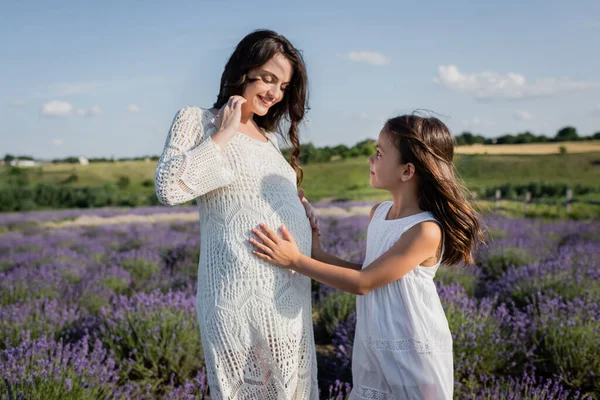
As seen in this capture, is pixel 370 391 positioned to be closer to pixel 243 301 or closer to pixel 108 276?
pixel 243 301

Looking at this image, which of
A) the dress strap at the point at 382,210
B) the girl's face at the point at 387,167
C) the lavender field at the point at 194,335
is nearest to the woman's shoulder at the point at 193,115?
the girl's face at the point at 387,167

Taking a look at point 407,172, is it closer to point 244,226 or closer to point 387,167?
point 387,167

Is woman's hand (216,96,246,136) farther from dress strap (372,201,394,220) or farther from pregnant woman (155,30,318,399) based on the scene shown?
dress strap (372,201,394,220)

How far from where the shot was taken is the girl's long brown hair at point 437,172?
68.7 inches

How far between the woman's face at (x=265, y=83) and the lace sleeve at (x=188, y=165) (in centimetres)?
22

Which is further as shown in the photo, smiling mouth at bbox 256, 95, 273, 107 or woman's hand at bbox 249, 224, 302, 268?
smiling mouth at bbox 256, 95, 273, 107

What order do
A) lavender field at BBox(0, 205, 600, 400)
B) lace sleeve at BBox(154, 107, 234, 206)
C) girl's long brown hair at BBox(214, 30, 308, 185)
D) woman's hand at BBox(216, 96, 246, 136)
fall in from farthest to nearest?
lavender field at BBox(0, 205, 600, 400), girl's long brown hair at BBox(214, 30, 308, 185), woman's hand at BBox(216, 96, 246, 136), lace sleeve at BBox(154, 107, 234, 206)

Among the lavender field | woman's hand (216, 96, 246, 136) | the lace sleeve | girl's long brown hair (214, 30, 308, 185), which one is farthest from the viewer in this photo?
the lavender field

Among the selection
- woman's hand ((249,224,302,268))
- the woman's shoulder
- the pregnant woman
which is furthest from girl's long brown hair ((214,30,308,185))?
woman's hand ((249,224,302,268))

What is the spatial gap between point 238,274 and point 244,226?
0.54ft

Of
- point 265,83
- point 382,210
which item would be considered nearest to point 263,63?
point 265,83

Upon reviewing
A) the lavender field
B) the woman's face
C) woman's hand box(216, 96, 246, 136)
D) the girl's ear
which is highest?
the woman's face

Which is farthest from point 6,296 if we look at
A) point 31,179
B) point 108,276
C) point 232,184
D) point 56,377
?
point 31,179

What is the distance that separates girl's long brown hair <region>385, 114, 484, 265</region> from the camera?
1746 mm
